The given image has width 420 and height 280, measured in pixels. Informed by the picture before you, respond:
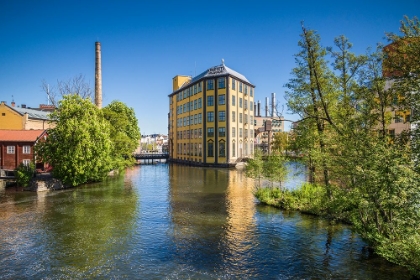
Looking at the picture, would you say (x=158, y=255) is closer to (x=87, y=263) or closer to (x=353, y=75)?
(x=87, y=263)

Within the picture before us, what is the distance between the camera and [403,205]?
421 inches

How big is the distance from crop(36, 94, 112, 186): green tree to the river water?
6713 millimetres

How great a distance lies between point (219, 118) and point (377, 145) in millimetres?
48724

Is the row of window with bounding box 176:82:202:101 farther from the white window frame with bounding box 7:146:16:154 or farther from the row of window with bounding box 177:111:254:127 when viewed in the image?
the white window frame with bounding box 7:146:16:154

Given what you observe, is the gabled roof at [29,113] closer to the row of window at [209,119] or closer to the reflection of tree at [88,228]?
the row of window at [209,119]

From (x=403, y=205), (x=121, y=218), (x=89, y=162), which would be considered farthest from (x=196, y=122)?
(x=403, y=205)

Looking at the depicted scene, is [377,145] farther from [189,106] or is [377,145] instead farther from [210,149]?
[189,106]

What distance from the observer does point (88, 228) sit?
59.7 feet

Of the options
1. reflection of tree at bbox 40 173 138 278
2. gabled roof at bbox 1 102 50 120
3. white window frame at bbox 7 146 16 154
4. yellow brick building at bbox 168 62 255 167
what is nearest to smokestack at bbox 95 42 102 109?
gabled roof at bbox 1 102 50 120

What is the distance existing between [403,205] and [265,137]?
101 meters

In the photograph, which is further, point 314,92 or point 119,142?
point 119,142

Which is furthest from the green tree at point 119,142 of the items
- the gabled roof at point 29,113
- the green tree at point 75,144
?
the gabled roof at point 29,113

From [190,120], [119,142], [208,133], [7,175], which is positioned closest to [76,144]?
[119,142]

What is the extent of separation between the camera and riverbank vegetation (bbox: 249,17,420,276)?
35.1ft
